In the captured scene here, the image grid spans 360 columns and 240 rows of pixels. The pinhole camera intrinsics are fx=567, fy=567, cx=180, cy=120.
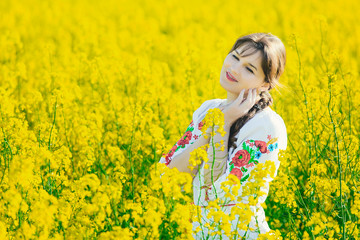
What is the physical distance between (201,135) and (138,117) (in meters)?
0.93

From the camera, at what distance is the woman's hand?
286cm

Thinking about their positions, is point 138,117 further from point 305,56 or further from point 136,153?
point 305,56

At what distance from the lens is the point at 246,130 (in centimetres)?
290

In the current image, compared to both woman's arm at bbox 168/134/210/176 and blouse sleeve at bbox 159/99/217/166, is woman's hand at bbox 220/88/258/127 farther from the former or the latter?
blouse sleeve at bbox 159/99/217/166

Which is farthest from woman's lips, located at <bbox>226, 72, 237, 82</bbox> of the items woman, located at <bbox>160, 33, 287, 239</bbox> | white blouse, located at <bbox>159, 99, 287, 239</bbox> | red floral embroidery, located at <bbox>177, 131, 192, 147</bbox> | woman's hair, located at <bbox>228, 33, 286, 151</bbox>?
red floral embroidery, located at <bbox>177, 131, 192, 147</bbox>

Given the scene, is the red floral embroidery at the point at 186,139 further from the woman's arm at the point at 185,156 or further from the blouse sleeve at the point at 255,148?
the blouse sleeve at the point at 255,148

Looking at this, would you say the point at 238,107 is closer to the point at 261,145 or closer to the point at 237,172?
the point at 261,145

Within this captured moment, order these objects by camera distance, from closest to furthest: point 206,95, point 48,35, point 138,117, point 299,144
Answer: point 138,117
point 299,144
point 206,95
point 48,35

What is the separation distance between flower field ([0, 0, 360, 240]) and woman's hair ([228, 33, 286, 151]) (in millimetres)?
222

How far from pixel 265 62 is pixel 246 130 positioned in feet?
1.24

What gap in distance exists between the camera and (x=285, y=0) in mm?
11125

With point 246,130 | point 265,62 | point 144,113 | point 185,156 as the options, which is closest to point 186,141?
point 185,156

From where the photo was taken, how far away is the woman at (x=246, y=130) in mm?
2861

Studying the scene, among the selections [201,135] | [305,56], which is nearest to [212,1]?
[305,56]
